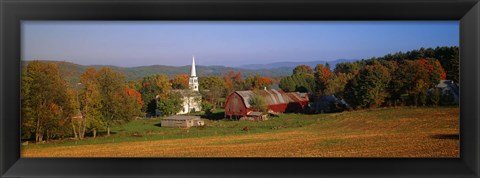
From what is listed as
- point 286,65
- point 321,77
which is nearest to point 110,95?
point 286,65

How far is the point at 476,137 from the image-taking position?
9.86 feet

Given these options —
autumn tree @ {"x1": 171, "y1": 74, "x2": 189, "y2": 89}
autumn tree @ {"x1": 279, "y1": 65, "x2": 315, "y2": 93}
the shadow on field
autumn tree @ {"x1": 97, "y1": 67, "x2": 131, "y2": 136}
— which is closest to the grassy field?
the shadow on field

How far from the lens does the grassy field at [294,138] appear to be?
131 inches

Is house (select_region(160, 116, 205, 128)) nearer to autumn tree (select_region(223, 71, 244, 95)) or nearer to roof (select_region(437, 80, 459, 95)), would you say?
autumn tree (select_region(223, 71, 244, 95))

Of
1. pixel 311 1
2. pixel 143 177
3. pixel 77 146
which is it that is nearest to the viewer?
pixel 311 1

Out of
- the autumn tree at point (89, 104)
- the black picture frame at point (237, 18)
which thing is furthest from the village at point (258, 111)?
the black picture frame at point (237, 18)

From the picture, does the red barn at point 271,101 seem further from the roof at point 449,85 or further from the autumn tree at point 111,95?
the roof at point 449,85

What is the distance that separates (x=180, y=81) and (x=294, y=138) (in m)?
1.06

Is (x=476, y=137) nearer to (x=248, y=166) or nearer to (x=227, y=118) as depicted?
(x=248, y=166)

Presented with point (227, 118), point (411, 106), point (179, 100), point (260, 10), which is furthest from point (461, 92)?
point (179, 100)

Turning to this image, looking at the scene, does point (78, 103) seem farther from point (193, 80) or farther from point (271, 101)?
point (271, 101)

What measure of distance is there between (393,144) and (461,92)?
662 mm

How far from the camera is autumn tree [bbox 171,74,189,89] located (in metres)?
3.55

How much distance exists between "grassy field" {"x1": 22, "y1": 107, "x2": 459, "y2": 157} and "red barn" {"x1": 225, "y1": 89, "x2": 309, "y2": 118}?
2.9 inches
